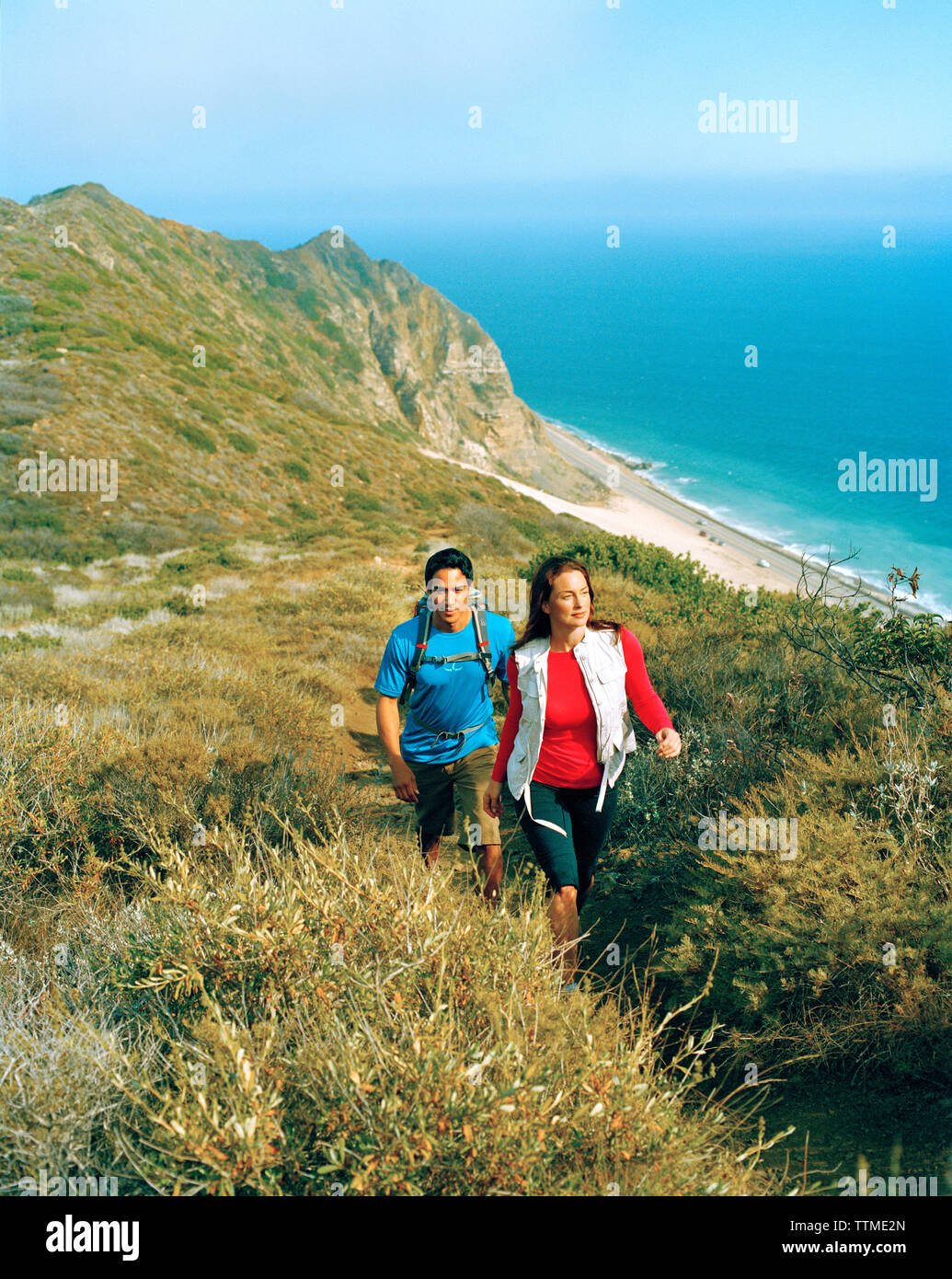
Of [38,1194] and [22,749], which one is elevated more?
A: [22,749]

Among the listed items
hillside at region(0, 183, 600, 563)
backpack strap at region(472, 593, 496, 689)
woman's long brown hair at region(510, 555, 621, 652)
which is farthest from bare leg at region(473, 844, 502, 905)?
hillside at region(0, 183, 600, 563)

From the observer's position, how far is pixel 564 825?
3.50 m

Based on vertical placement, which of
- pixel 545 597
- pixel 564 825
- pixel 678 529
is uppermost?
pixel 678 529

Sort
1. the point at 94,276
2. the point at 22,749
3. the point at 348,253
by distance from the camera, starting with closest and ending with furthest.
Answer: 1. the point at 22,749
2. the point at 94,276
3. the point at 348,253

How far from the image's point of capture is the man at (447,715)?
148 inches

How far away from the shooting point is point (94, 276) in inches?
1533

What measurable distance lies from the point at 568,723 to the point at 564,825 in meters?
0.47

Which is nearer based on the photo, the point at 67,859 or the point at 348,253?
the point at 67,859

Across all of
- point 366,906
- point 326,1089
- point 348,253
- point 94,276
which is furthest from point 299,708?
point 348,253

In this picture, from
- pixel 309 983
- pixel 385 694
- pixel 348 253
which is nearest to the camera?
pixel 309 983

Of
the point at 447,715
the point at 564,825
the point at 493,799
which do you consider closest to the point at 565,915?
the point at 564,825

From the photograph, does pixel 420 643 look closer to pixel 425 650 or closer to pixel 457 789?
pixel 425 650
